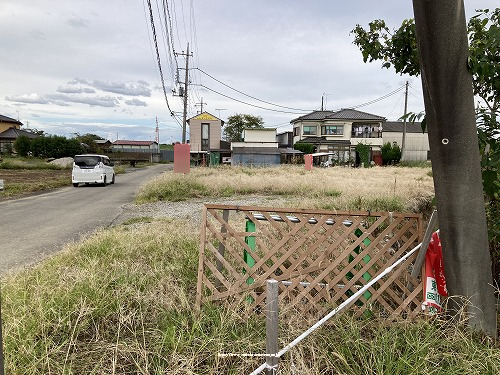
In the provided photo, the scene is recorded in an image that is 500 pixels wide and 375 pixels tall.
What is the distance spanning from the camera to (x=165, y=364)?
2066mm

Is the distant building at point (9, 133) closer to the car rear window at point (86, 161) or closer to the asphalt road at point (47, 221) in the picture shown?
the car rear window at point (86, 161)

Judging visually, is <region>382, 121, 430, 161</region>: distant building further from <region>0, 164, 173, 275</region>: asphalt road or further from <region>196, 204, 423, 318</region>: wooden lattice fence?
<region>196, 204, 423, 318</region>: wooden lattice fence

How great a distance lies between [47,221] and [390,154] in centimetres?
3780

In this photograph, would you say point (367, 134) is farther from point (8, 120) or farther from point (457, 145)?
point (8, 120)

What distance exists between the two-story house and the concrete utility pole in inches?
1511

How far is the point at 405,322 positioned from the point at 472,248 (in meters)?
0.69

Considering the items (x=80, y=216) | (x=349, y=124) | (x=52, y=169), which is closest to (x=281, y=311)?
(x=80, y=216)

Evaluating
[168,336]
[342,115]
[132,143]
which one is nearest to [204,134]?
[342,115]

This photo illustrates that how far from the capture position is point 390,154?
129 ft

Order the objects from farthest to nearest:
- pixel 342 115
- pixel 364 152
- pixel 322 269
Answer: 1. pixel 342 115
2. pixel 364 152
3. pixel 322 269

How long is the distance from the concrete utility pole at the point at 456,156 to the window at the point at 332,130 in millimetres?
41805

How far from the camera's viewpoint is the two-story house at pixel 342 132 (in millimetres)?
41062

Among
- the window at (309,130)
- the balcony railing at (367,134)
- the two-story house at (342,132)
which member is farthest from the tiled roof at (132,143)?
the balcony railing at (367,134)

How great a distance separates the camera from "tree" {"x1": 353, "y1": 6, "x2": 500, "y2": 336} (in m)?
2.11
